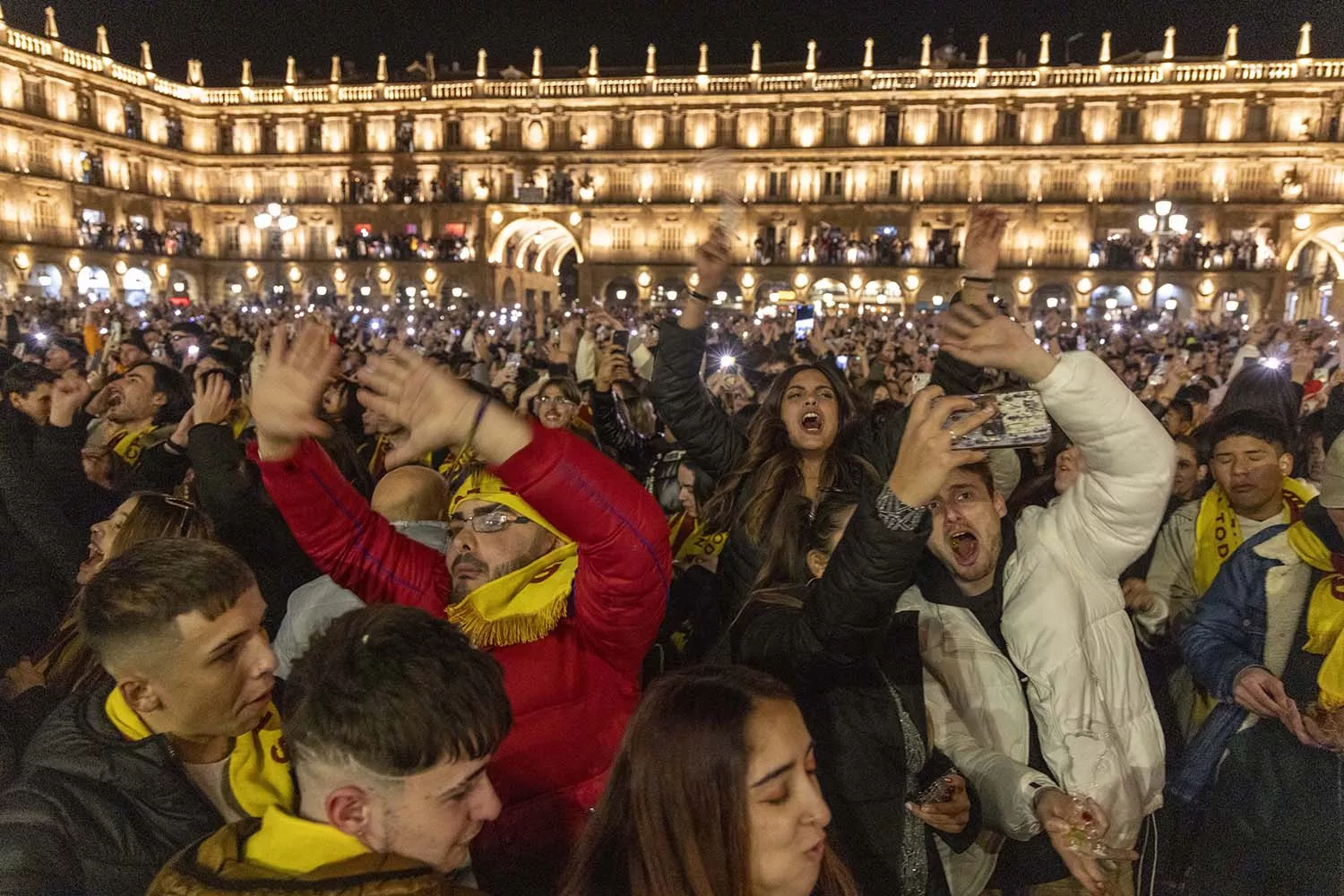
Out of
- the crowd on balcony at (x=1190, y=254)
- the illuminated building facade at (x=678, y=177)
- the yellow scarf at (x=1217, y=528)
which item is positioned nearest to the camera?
the yellow scarf at (x=1217, y=528)

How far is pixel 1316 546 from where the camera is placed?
2680 mm

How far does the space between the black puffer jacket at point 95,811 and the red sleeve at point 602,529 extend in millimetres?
913

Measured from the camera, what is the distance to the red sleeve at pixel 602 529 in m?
1.65

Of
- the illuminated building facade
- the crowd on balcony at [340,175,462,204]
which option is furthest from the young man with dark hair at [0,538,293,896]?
the crowd on balcony at [340,175,462,204]

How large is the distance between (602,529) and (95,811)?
1.15 m

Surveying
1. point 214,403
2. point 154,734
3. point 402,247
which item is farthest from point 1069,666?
point 402,247

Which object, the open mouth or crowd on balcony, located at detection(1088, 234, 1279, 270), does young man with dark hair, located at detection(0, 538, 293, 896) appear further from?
crowd on balcony, located at detection(1088, 234, 1279, 270)

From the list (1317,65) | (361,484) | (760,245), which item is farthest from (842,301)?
(361,484)

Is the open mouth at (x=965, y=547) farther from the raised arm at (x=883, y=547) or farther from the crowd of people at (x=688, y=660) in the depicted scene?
the raised arm at (x=883, y=547)

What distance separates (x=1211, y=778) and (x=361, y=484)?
3.86 m

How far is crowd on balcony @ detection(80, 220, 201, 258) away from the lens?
39691mm

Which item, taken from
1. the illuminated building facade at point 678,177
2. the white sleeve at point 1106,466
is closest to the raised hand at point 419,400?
the white sleeve at point 1106,466

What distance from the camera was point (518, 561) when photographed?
2270 mm

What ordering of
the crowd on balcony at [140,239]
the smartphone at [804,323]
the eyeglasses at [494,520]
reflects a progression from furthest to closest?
the crowd on balcony at [140,239] → the smartphone at [804,323] → the eyeglasses at [494,520]
